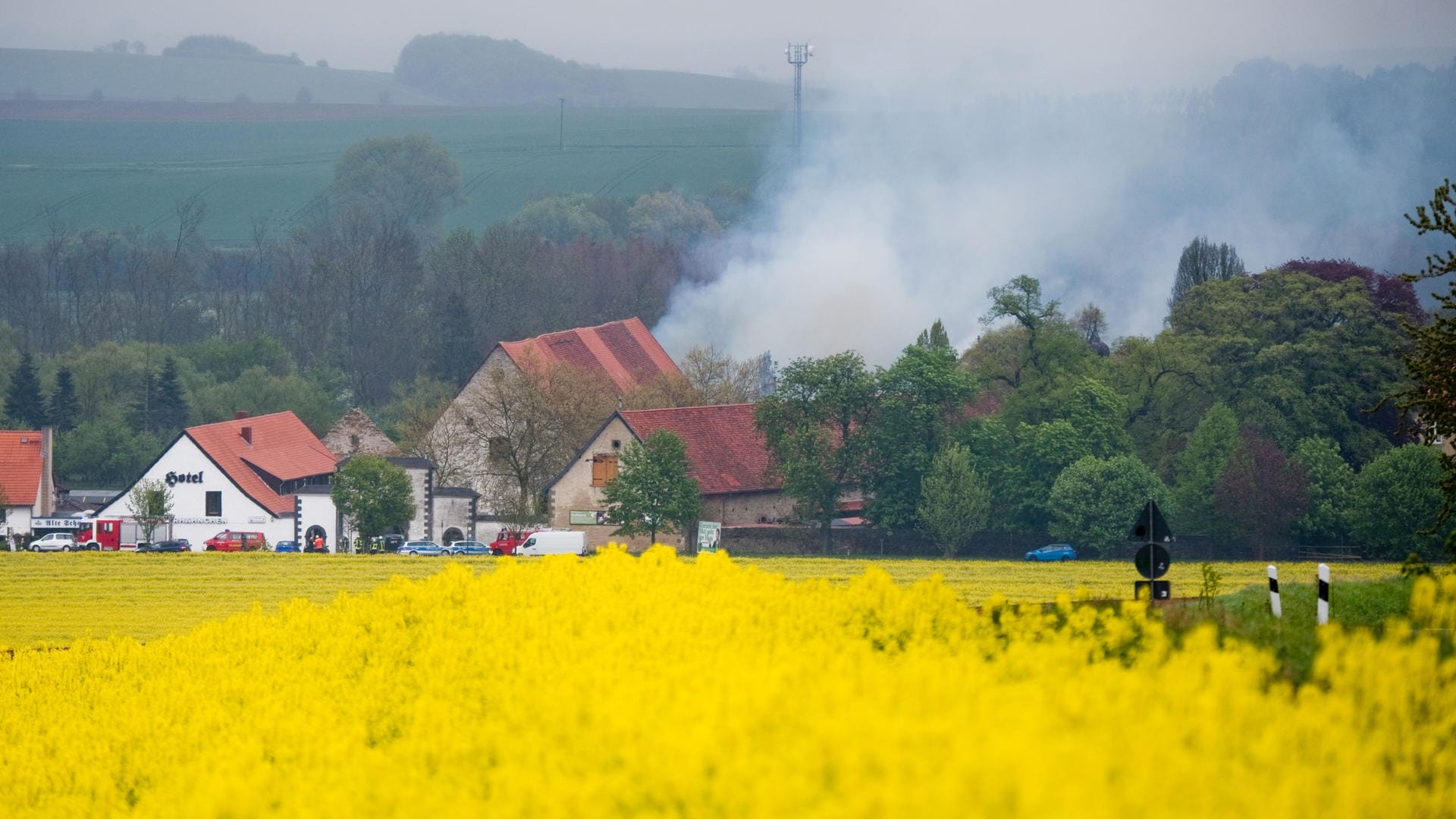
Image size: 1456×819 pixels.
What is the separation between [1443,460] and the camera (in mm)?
20594

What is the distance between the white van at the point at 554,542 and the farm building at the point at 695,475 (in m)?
5.97

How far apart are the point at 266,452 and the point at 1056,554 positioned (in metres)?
39.1

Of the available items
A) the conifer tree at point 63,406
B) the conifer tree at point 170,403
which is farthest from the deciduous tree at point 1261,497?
the conifer tree at point 63,406

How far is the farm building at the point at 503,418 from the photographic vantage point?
7875cm

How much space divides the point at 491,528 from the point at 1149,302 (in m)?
64.3

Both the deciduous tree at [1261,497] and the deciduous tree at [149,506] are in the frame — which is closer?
the deciduous tree at [1261,497]

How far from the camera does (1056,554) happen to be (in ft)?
195

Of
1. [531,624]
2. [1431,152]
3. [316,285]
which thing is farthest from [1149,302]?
[531,624]

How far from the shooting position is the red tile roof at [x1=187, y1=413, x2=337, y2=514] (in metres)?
75.0

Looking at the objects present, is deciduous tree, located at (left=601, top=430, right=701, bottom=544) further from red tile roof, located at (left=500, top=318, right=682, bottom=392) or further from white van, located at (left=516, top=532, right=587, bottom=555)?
red tile roof, located at (left=500, top=318, right=682, bottom=392)

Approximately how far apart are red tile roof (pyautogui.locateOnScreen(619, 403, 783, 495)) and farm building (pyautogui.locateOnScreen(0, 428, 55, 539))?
27847 millimetres

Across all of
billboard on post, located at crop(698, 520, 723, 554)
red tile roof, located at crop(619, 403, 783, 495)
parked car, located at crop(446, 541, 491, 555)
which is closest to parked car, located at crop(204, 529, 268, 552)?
parked car, located at crop(446, 541, 491, 555)

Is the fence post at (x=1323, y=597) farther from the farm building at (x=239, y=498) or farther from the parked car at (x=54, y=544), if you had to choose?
the farm building at (x=239, y=498)

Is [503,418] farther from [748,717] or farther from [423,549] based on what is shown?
[748,717]
